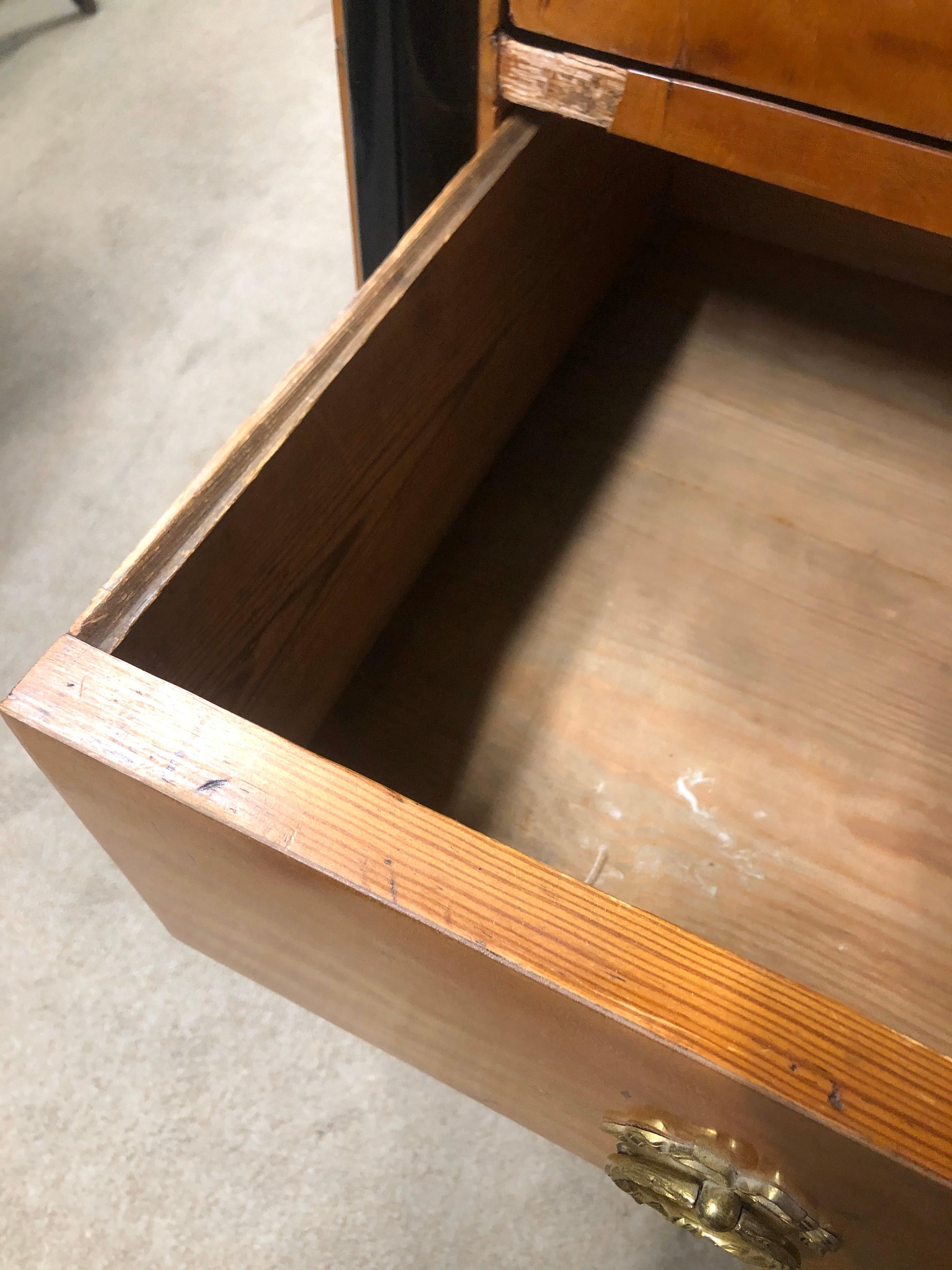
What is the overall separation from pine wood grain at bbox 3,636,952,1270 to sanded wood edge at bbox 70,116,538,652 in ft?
0.13

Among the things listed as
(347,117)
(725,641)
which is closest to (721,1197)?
(725,641)

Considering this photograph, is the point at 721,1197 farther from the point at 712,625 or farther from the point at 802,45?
the point at 802,45

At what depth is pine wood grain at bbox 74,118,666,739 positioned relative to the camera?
426mm

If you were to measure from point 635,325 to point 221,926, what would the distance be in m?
0.59

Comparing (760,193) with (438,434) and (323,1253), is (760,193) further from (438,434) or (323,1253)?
(323,1253)

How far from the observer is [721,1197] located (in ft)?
1.21

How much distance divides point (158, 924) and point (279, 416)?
469 mm

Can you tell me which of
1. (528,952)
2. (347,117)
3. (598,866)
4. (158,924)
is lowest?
(158,924)

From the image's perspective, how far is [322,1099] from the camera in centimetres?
67

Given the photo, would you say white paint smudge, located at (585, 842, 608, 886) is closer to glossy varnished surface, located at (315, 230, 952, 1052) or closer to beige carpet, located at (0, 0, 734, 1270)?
glossy varnished surface, located at (315, 230, 952, 1052)

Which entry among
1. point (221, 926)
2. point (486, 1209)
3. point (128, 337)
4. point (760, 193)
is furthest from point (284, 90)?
point (486, 1209)

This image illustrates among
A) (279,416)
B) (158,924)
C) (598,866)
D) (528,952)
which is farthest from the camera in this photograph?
(158,924)

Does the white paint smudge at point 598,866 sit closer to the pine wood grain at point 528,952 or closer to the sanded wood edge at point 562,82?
the pine wood grain at point 528,952

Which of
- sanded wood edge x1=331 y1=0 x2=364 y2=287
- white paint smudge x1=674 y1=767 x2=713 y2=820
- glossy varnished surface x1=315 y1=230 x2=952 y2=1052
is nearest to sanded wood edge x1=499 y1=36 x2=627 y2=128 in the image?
sanded wood edge x1=331 y1=0 x2=364 y2=287
